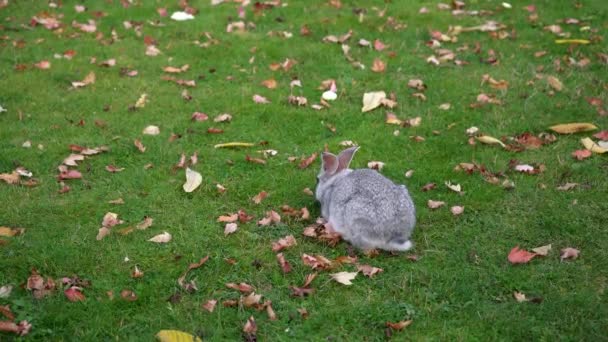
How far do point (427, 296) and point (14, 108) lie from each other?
7.02m

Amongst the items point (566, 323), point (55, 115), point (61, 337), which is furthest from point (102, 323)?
point (55, 115)

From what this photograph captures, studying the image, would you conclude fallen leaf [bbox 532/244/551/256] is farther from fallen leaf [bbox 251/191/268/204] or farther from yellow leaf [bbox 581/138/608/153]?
fallen leaf [bbox 251/191/268/204]

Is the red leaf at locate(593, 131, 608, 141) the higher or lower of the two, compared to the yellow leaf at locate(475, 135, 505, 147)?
higher

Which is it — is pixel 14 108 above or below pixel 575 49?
below

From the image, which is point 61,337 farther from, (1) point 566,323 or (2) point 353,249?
(1) point 566,323

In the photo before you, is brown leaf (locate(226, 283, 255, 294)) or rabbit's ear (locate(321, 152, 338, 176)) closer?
brown leaf (locate(226, 283, 255, 294))

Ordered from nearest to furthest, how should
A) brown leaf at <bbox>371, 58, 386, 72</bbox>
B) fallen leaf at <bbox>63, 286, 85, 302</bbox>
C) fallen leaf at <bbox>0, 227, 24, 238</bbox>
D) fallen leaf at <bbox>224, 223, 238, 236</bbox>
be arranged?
fallen leaf at <bbox>63, 286, 85, 302</bbox> → fallen leaf at <bbox>0, 227, 24, 238</bbox> → fallen leaf at <bbox>224, 223, 238, 236</bbox> → brown leaf at <bbox>371, 58, 386, 72</bbox>

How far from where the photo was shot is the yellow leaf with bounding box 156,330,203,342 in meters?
5.22

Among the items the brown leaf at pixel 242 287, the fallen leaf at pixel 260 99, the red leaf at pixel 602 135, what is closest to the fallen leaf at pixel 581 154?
the red leaf at pixel 602 135

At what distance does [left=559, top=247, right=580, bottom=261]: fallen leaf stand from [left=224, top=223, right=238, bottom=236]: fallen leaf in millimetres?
3439

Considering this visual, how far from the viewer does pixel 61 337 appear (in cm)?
529

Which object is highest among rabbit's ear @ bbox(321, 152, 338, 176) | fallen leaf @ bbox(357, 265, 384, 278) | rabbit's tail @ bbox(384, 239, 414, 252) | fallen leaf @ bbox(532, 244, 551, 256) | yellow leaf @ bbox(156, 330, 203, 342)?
rabbit's ear @ bbox(321, 152, 338, 176)

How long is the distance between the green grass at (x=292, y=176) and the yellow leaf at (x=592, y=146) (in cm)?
18

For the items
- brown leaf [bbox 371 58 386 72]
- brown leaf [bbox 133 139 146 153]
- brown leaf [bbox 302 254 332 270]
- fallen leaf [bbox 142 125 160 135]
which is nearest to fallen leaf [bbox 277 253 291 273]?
brown leaf [bbox 302 254 332 270]
